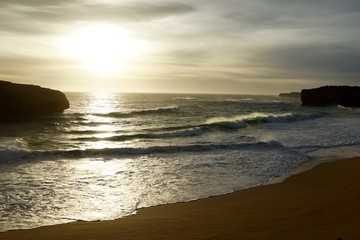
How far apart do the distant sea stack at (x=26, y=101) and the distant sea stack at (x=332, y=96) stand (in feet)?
235

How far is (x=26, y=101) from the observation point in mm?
46250

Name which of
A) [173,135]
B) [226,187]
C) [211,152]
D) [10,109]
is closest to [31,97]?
[10,109]

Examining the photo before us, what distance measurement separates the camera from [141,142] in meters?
24.6

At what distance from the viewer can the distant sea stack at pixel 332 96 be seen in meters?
95.1

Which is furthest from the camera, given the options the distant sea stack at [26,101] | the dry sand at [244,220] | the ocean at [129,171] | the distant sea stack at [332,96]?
the distant sea stack at [332,96]

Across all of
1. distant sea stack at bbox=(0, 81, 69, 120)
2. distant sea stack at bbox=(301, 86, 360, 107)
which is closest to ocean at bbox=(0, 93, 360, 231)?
distant sea stack at bbox=(0, 81, 69, 120)

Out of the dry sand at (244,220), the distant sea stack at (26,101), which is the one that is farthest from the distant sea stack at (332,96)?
the dry sand at (244,220)

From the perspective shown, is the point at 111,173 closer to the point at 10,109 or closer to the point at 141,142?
the point at 141,142

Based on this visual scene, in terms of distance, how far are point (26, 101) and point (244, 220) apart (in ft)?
144

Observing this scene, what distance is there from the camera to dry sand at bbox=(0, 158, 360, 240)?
263 inches

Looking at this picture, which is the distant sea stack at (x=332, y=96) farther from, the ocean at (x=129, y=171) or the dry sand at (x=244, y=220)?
the dry sand at (x=244, y=220)

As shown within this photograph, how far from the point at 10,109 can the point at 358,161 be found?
39310mm

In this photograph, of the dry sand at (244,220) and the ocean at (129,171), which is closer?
the dry sand at (244,220)

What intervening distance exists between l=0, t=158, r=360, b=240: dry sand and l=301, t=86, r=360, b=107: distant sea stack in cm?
9324
